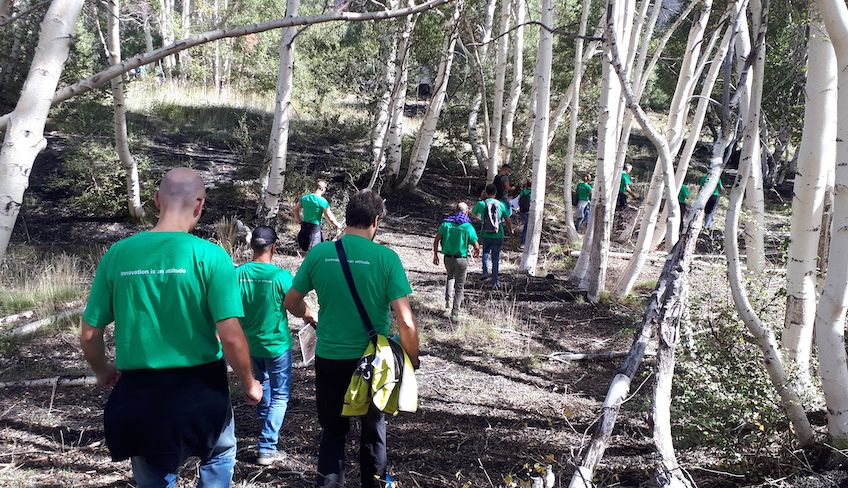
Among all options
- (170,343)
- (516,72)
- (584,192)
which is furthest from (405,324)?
(516,72)

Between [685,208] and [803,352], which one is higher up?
[685,208]

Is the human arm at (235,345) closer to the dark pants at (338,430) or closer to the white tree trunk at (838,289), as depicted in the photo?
the dark pants at (338,430)

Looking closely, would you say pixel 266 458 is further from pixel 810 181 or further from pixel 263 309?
pixel 810 181

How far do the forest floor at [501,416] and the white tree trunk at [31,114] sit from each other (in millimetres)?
1777

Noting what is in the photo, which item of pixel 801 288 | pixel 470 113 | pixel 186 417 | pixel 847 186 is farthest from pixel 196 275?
pixel 470 113

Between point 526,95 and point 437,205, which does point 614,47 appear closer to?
point 437,205

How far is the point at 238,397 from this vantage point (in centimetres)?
566

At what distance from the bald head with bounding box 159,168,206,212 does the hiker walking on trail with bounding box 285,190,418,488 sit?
96 cm

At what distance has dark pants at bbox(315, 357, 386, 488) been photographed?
141 inches

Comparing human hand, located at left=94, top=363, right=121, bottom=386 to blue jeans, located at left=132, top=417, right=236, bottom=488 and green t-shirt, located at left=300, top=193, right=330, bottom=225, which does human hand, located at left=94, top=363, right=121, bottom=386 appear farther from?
green t-shirt, located at left=300, top=193, right=330, bottom=225

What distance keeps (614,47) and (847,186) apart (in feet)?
5.80

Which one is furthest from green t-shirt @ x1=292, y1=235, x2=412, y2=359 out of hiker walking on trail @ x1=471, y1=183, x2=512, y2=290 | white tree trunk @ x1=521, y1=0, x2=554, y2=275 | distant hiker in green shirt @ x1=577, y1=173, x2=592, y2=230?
distant hiker in green shirt @ x1=577, y1=173, x2=592, y2=230

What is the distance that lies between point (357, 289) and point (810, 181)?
355 centimetres

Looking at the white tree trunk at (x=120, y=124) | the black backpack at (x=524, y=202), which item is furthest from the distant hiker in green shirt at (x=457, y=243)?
the black backpack at (x=524, y=202)
